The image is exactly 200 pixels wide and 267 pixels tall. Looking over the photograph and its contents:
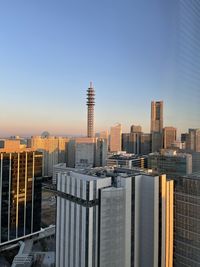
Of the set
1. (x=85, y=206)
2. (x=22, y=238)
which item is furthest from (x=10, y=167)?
(x=85, y=206)

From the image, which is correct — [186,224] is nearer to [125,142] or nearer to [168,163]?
[168,163]

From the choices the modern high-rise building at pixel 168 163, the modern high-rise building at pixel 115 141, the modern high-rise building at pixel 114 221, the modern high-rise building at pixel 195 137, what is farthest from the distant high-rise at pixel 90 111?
the modern high-rise building at pixel 195 137

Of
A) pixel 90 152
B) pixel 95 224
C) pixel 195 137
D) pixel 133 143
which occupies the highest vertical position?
pixel 195 137

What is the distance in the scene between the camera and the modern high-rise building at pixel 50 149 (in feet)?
38.6

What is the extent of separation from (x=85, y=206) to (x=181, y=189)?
1.18 meters

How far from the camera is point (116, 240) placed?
2.83 metres

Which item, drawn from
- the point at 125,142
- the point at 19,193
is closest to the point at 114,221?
the point at 19,193

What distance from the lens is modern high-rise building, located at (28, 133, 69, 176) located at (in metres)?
11.8

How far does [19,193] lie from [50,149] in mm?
7254

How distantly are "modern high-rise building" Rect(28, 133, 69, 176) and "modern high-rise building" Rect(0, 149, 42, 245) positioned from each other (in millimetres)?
6447

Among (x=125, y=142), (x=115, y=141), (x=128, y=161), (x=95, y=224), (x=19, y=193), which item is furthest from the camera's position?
(x=115, y=141)

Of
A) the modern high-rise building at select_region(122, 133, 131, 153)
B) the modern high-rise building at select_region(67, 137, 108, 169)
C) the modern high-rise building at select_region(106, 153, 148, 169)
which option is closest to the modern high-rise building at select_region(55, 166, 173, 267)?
the modern high-rise building at select_region(106, 153, 148, 169)

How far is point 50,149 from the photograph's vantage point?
12109 mm

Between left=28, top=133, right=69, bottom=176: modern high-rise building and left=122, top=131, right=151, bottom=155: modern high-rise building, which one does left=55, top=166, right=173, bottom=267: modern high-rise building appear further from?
left=28, top=133, right=69, bottom=176: modern high-rise building
